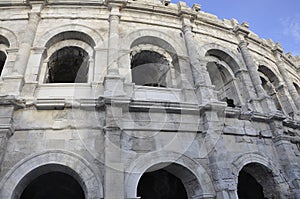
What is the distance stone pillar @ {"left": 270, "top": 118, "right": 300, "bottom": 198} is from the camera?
6219 mm

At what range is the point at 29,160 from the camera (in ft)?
16.1

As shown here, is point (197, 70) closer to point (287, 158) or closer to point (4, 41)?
point (287, 158)

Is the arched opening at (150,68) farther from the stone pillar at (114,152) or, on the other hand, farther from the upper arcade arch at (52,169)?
the upper arcade arch at (52,169)

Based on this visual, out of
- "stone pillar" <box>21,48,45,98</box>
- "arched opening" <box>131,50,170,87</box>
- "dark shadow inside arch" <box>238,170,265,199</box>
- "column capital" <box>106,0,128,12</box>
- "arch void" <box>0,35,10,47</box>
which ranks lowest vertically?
"dark shadow inside arch" <box>238,170,265,199</box>

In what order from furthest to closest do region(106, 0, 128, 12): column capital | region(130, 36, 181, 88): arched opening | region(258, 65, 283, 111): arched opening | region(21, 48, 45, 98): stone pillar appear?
region(258, 65, 283, 111): arched opening
region(106, 0, 128, 12): column capital
region(130, 36, 181, 88): arched opening
region(21, 48, 45, 98): stone pillar

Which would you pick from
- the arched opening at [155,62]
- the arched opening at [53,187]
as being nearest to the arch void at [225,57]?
the arched opening at [155,62]

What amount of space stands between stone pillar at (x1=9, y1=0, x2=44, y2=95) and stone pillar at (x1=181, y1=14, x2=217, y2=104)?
16.3ft

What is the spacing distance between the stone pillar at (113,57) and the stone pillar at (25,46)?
7.50ft

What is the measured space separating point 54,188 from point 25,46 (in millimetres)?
4342

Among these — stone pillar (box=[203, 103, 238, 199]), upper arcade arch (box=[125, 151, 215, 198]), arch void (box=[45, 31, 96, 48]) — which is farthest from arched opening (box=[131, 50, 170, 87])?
upper arcade arch (box=[125, 151, 215, 198])

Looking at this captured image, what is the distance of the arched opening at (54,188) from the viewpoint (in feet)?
21.1

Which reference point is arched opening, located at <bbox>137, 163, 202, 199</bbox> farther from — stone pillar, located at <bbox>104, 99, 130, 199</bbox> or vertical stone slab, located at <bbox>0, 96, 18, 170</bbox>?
vertical stone slab, located at <bbox>0, 96, 18, 170</bbox>

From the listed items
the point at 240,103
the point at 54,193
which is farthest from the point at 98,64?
the point at 240,103

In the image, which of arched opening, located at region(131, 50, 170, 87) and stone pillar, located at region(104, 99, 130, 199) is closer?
stone pillar, located at region(104, 99, 130, 199)
